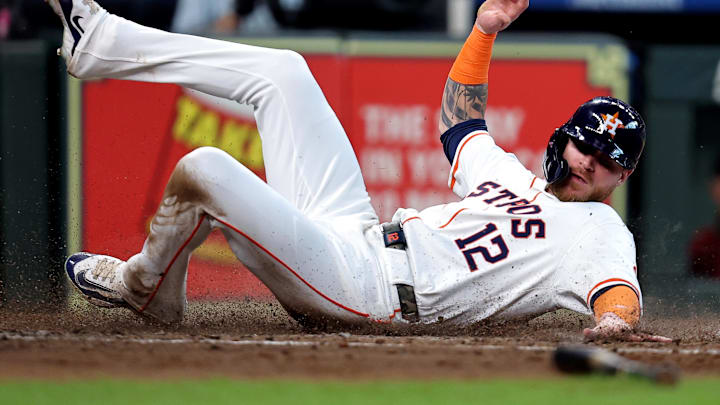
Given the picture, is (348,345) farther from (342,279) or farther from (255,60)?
(255,60)

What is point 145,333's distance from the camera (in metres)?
4.19

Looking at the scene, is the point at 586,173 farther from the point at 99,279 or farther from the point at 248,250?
the point at 99,279

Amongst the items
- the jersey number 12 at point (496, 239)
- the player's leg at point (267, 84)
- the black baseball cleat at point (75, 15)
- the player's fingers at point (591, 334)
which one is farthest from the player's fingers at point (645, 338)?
the black baseball cleat at point (75, 15)

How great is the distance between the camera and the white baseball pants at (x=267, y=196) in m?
3.97

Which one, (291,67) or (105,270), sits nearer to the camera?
(105,270)

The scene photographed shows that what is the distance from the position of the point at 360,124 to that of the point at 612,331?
10.8ft

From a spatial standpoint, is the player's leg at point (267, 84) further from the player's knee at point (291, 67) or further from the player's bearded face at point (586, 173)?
the player's bearded face at point (586, 173)

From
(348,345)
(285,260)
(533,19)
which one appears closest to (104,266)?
(285,260)

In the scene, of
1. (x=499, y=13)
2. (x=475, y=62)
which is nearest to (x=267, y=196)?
(x=475, y=62)

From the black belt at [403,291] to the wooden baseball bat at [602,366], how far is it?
1042 mm

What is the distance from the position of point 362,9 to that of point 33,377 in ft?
17.6

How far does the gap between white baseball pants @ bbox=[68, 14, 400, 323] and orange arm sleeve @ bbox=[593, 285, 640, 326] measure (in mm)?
767

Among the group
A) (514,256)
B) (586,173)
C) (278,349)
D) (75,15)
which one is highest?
(75,15)

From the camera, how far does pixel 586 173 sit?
4.34 metres
